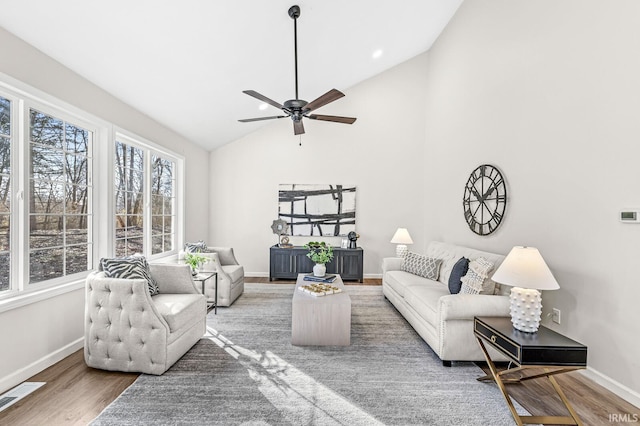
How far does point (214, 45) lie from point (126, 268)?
2428 millimetres

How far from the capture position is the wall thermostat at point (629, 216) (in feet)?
7.13

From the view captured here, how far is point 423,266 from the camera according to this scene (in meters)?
4.27

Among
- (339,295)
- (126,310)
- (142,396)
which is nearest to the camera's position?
(142,396)

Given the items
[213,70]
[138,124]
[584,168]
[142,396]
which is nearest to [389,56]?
[213,70]

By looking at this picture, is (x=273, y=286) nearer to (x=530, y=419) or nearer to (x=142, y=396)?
(x=142, y=396)

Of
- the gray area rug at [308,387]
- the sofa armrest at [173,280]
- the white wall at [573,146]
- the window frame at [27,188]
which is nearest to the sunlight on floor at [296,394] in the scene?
the gray area rug at [308,387]

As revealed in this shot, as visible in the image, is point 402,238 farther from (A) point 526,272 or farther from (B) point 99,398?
(B) point 99,398

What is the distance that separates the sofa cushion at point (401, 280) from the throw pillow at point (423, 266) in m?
0.07

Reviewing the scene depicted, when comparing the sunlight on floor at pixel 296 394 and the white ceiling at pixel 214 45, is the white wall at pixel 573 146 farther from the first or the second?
the sunlight on floor at pixel 296 394

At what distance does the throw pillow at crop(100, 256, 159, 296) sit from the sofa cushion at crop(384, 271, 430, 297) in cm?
282

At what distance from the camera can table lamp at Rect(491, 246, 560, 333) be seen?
7.18 feet

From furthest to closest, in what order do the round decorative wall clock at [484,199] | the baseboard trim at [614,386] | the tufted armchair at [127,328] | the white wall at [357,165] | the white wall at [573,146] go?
the white wall at [357,165] → the round decorative wall clock at [484,199] → the tufted armchair at [127,328] → the white wall at [573,146] → the baseboard trim at [614,386]

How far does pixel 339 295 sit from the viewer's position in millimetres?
3266

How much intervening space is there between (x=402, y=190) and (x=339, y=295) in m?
3.51
